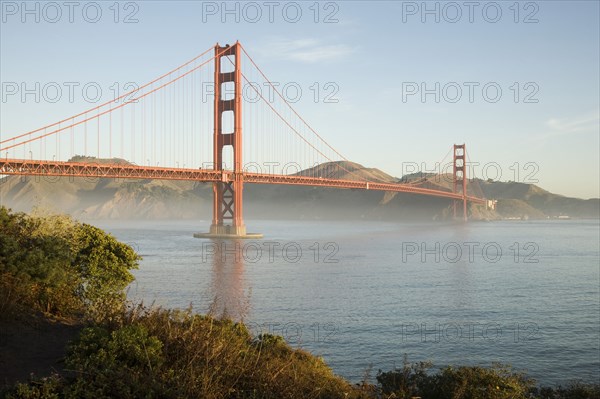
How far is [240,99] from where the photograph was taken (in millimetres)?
97750

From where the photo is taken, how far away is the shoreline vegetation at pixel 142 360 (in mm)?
9602

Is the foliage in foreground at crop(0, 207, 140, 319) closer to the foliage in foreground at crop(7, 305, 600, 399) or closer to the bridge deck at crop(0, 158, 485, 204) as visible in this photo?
the foliage in foreground at crop(7, 305, 600, 399)

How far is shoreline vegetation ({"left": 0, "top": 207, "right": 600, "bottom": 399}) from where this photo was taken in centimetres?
960

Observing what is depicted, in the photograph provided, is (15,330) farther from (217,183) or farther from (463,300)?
(217,183)

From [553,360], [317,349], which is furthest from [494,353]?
[317,349]

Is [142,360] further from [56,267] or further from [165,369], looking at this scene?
[56,267]

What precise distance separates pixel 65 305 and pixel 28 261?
1882 mm

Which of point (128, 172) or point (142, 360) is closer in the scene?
point (142, 360)

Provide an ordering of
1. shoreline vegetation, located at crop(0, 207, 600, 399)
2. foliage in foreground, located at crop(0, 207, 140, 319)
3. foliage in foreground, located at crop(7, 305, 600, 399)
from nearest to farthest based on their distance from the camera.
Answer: foliage in foreground, located at crop(7, 305, 600, 399), shoreline vegetation, located at crop(0, 207, 600, 399), foliage in foreground, located at crop(0, 207, 140, 319)

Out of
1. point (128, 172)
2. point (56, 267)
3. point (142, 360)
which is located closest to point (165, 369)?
point (142, 360)

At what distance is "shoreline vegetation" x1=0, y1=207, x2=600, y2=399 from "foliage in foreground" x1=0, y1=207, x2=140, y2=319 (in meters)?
0.05

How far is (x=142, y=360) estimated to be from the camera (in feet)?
34.2


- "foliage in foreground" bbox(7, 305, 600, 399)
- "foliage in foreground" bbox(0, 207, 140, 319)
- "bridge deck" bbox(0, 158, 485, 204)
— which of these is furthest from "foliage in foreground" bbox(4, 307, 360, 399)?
"bridge deck" bbox(0, 158, 485, 204)

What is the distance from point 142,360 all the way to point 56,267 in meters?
9.20
